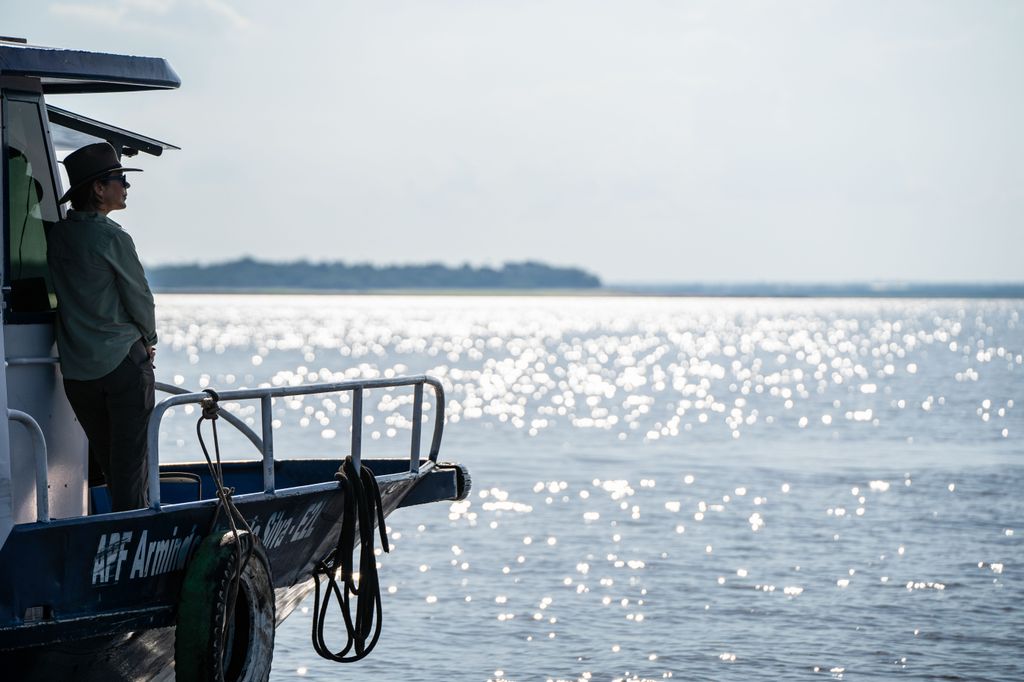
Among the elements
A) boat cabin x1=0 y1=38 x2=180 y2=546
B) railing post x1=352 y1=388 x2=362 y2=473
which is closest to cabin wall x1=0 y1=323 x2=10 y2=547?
boat cabin x1=0 y1=38 x2=180 y2=546

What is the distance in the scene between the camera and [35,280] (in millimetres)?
6430

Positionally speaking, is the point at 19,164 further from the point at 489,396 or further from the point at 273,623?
the point at 489,396

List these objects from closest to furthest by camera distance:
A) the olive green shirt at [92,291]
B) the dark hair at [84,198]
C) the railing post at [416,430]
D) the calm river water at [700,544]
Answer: the olive green shirt at [92,291]
the dark hair at [84,198]
the railing post at [416,430]
the calm river water at [700,544]

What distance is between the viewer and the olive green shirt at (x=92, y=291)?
6297 millimetres

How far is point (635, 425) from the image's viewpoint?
35.2 metres

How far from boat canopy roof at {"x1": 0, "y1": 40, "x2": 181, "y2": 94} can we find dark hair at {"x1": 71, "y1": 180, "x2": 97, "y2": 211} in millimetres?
451

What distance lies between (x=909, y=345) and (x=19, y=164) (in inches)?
4048

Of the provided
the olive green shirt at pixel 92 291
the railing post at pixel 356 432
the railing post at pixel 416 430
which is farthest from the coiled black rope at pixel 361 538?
the olive green shirt at pixel 92 291

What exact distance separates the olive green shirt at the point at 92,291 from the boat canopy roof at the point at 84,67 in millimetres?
618

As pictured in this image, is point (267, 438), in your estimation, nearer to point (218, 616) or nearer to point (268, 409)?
point (268, 409)

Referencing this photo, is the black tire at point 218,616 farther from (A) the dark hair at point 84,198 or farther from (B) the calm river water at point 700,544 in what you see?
(B) the calm river water at point 700,544

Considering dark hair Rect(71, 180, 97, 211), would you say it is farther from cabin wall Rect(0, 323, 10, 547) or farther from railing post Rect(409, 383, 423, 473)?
railing post Rect(409, 383, 423, 473)

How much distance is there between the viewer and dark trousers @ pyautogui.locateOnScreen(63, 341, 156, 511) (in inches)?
252

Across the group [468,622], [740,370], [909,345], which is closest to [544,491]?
[468,622]
